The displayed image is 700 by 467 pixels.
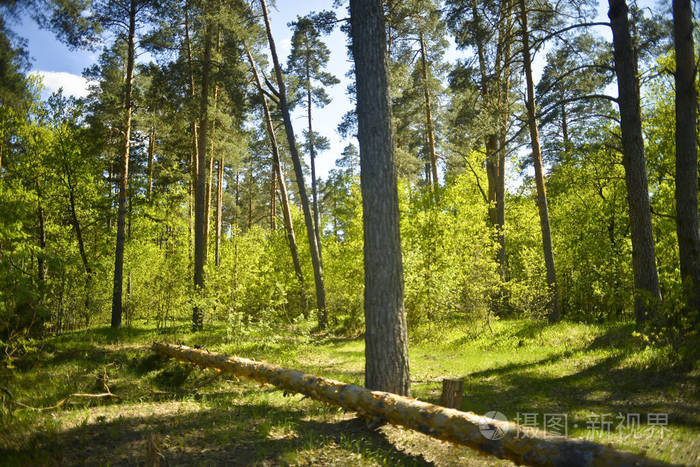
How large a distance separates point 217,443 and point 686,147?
363 inches

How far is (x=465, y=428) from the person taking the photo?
161 inches

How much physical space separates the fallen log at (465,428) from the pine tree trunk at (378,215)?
43 cm

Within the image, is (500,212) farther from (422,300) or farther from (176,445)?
(176,445)

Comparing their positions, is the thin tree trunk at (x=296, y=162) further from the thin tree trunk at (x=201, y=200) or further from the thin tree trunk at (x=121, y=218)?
the thin tree trunk at (x=121, y=218)

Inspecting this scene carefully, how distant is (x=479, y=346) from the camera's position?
39.0ft

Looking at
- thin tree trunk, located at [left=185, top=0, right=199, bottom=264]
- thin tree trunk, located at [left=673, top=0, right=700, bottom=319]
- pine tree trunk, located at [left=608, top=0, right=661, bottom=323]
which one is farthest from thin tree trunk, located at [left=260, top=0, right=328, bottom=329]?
thin tree trunk, located at [left=673, top=0, right=700, bottom=319]

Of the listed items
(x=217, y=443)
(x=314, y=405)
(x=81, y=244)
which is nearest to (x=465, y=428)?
(x=217, y=443)

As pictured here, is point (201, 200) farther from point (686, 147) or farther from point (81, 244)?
point (686, 147)

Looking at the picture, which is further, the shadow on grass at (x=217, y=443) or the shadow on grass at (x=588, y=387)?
the shadow on grass at (x=588, y=387)

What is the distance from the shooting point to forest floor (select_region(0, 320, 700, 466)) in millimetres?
4383

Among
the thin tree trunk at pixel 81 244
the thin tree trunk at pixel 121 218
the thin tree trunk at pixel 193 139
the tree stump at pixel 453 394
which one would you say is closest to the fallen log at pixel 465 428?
the tree stump at pixel 453 394

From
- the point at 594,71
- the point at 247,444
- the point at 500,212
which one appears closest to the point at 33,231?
the point at 247,444

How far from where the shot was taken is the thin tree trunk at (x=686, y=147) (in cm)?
716

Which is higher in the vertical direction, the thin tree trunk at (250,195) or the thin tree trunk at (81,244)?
the thin tree trunk at (250,195)
